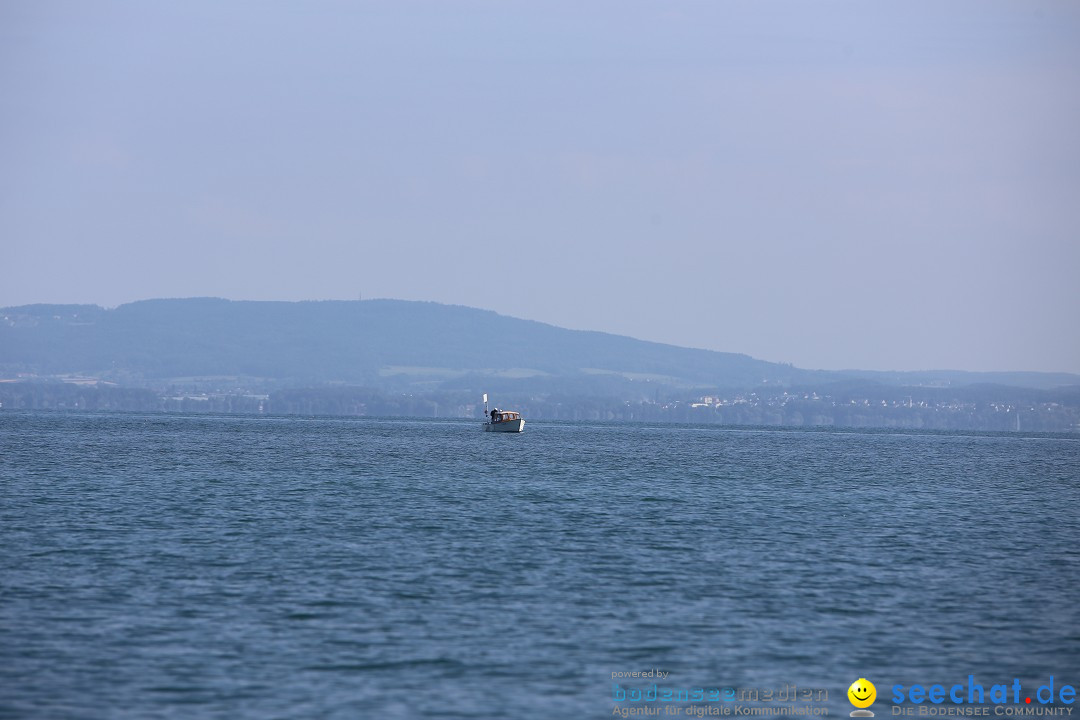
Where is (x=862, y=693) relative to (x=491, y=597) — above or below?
below

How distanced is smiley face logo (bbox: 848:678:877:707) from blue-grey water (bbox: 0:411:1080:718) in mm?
235

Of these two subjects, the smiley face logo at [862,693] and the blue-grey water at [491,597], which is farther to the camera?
the blue-grey water at [491,597]

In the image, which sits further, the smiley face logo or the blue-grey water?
the blue-grey water

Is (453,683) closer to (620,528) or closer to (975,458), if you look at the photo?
(620,528)

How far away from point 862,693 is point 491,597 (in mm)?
13234

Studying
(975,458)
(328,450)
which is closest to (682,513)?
(328,450)

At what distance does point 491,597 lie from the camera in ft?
124

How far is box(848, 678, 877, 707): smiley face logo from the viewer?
26781 mm

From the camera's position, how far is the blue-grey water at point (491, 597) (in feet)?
90.1

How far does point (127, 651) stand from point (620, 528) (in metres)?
31.1

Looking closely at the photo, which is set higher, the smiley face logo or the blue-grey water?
the blue-grey water

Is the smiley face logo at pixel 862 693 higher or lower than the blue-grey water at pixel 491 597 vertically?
lower

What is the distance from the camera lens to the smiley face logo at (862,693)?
26.8 metres

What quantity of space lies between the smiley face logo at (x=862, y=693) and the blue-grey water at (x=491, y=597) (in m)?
0.23
